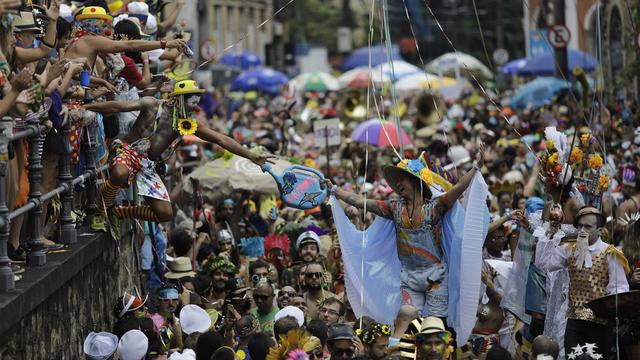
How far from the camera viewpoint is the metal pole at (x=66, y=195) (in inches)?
362

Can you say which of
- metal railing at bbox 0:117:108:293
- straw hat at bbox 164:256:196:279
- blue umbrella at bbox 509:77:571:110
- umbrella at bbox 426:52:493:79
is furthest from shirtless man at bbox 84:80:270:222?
umbrella at bbox 426:52:493:79

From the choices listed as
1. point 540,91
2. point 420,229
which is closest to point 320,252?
point 420,229

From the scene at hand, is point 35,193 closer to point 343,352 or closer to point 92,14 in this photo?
point 343,352

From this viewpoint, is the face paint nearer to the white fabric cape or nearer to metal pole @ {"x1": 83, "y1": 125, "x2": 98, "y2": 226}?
metal pole @ {"x1": 83, "y1": 125, "x2": 98, "y2": 226}

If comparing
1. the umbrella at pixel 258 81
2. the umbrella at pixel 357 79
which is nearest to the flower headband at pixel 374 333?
the umbrella at pixel 357 79

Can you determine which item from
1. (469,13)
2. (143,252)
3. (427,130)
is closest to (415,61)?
(469,13)

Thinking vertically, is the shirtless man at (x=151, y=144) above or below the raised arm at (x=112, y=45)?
below

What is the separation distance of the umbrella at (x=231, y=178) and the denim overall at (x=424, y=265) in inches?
219

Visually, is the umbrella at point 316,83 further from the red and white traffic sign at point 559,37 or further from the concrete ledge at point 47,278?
the concrete ledge at point 47,278

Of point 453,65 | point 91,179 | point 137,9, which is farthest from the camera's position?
point 453,65

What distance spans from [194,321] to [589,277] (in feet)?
8.85

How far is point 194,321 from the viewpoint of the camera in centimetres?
937

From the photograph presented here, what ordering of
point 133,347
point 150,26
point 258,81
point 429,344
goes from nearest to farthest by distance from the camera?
point 429,344 < point 133,347 < point 150,26 < point 258,81

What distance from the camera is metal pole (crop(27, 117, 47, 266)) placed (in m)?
8.12
